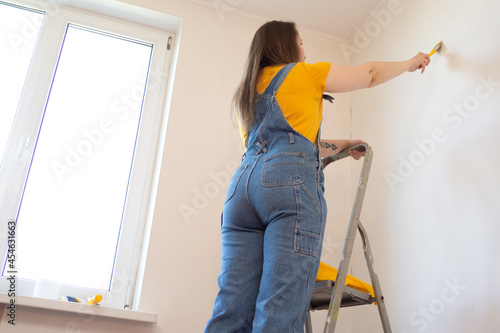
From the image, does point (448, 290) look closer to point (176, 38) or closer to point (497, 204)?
point (497, 204)

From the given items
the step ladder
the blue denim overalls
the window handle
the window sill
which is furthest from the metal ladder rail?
the window handle

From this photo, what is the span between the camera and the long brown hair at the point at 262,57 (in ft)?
4.49

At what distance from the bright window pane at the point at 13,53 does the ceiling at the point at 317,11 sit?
1056 millimetres

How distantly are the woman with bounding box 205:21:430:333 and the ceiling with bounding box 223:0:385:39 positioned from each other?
1.29 m

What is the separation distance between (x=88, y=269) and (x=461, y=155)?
5.65 feet

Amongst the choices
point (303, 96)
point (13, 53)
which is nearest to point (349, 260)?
point (303, 96)

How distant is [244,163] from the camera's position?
4.23ft

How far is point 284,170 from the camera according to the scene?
3.86 ft

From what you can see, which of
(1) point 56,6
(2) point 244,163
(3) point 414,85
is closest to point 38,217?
(1) point 56,6

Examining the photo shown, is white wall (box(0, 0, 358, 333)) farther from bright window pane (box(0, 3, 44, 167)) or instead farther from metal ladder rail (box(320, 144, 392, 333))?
metal ladder rail (box(320, 144, 392, 333))

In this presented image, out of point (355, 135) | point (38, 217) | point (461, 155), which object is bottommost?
point (38, 217)

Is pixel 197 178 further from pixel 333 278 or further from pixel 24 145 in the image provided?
pixel 333 278

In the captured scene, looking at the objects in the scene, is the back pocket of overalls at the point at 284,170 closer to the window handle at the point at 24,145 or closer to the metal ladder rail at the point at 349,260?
the metal ladder rail at the point at 349,260

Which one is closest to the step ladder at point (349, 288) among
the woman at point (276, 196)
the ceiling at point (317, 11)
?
the woman at point (276, 196)
